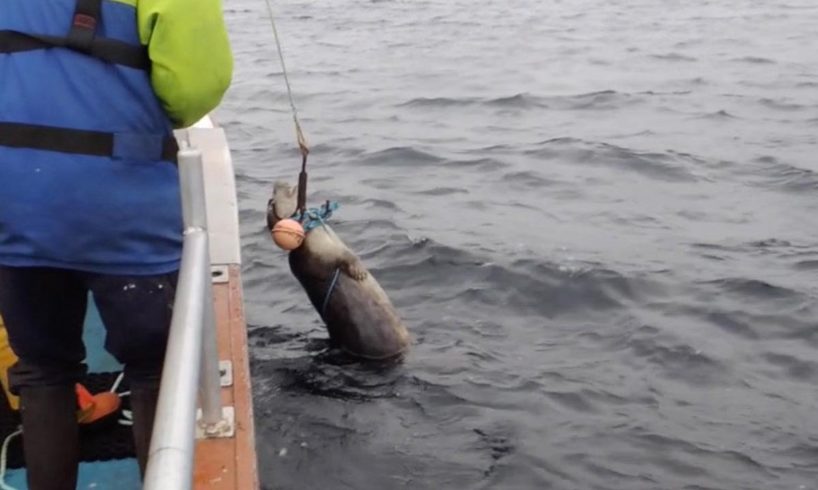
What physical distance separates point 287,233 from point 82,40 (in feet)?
10.5

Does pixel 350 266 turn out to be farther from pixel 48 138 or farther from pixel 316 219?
pixel 48 138

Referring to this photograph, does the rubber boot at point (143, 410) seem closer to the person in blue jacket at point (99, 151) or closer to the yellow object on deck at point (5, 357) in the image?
the person in blue jacket at point (99, 151)

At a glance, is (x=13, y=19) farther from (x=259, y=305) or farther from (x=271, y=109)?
(x=271, y=109)

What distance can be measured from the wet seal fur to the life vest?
3.27m

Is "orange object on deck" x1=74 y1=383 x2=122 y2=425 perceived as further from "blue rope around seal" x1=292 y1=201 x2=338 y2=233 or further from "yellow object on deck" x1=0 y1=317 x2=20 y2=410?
"blue rope around seal" x1=292 y1=201 x2=338 y2=233

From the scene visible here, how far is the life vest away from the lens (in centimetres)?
271

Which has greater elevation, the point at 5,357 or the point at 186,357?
the point at 186,357

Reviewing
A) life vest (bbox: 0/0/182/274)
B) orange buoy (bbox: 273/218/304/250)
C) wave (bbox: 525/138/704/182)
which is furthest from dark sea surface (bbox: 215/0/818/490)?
life vest (bbox: 0/0/182/274)

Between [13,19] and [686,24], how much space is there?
1601 cm

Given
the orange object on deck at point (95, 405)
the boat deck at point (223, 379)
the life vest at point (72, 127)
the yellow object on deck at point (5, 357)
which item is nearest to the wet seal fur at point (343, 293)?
the boat deck at point (223, 379)

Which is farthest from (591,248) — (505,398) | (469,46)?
(469,46)

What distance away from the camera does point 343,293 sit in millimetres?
6285

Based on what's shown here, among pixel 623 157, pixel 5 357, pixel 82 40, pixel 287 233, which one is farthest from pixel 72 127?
pixel 623 157

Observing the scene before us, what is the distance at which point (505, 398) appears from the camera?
596cm
